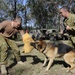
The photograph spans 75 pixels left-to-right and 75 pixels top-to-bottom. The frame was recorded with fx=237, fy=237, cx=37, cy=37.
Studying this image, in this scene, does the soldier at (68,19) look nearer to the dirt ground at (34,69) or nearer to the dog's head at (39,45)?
the dog's head at (39,45)

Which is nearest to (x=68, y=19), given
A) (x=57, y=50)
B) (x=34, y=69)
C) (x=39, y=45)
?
(x=57, y=50)

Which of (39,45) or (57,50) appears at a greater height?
(39,45)

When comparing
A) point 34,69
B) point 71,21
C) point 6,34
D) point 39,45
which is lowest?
point 34,69

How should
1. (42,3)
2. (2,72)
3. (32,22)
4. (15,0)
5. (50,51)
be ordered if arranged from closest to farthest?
(2,72), (50,51), (15,0), (42,3), (32,22)

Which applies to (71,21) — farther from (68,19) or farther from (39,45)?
(39,45)

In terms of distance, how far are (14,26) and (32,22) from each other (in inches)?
1833

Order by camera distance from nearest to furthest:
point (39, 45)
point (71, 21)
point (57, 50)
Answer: point (71, 21), point (39, 45), point (57, 50)

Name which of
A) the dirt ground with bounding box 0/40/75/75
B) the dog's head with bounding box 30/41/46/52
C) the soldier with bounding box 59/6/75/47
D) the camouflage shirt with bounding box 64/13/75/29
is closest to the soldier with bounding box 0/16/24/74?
the dirt ground with bounding box 0/40/75/75

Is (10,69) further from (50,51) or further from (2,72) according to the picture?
(50,51)

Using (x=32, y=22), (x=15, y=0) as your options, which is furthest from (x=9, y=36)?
(x=32, y=22)

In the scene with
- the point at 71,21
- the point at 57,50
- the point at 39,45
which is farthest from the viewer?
the point at 57,50

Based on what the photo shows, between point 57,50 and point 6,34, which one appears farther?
point 6,34

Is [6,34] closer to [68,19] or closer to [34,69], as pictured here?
[34,69]

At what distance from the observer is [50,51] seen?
7.43 meters
